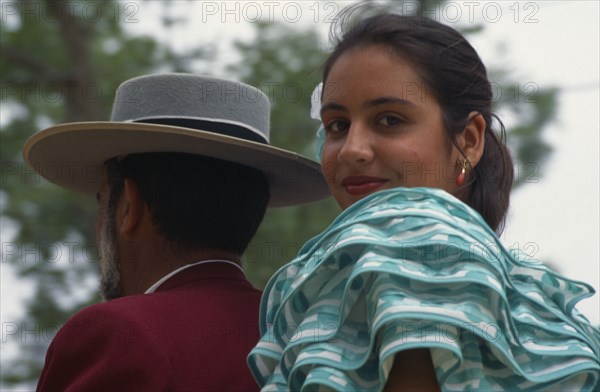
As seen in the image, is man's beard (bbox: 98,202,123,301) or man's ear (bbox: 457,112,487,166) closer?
man's ear (bbox: 457,112,487,166)

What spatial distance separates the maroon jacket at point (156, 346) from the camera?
225 centimetres

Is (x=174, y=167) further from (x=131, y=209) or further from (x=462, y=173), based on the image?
(x=462, y=173)

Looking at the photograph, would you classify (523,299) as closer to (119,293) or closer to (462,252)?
(462,252)

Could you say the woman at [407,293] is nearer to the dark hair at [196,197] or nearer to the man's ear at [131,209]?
the dark hair at [196,197]

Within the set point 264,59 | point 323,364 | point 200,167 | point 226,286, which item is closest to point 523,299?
point 323,364

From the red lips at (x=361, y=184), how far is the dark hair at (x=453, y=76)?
0.21m

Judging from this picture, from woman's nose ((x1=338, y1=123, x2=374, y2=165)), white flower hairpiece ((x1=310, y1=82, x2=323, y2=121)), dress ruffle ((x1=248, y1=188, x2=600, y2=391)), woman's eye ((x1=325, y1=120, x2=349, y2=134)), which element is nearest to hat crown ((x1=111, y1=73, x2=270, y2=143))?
white flower hairpiece ((x1=310, y1=82, x2=323, y2=121))

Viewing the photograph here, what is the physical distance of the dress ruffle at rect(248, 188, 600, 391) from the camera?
5.41 feet

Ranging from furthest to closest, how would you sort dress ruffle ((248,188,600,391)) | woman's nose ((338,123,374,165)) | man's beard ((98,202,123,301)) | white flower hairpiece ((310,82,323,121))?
man's beard ((98,202,123,301)) < white flower hairpiece ((310,82,323,121)) < woman's nose ((338,123,374,165)) < dress ruffle ((248,188,600,391))

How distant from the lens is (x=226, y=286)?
263cm

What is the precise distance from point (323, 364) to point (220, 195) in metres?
1.08

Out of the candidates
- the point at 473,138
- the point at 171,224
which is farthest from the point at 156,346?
the point at 473,138

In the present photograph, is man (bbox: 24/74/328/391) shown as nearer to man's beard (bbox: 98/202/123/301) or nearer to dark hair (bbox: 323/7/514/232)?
man's beard (bbox: 98/202/123/301)

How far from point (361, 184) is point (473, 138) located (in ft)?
1.02
